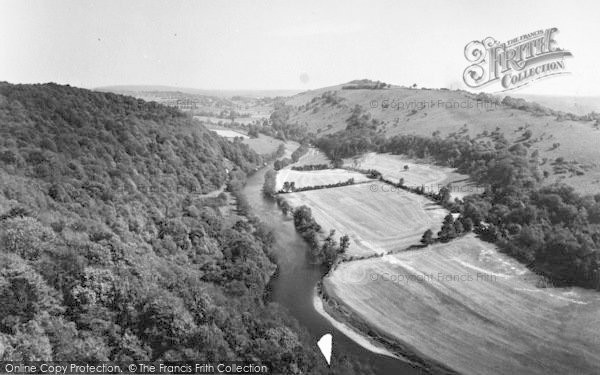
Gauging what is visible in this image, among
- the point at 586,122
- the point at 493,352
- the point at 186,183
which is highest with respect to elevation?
the point at 586,122

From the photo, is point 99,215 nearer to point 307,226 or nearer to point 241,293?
point 241,293

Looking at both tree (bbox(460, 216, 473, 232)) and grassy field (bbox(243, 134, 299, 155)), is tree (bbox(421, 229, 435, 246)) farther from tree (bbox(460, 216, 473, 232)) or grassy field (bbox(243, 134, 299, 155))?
grassy field (bbox(243, 134, 299, 155))

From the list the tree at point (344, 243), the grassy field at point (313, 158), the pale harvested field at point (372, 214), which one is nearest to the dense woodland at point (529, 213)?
the pale harvested field at point (372, 214)

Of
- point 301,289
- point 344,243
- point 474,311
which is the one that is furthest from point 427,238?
point 301,289

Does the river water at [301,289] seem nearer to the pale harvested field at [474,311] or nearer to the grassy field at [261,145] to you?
the pale harvested field at [474,311]

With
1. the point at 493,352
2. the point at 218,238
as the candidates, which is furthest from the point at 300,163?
the point at 493,352

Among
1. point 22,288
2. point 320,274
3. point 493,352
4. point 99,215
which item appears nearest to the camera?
point 22,288

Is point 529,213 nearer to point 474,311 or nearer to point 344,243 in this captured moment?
point 474,311
